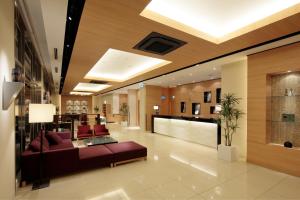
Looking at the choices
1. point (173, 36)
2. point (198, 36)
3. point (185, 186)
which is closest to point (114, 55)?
point (173, 36)

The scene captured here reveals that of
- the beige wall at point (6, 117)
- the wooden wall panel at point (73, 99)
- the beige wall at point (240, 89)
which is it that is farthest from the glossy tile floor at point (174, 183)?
the wooden wall panel at point (73, 99)

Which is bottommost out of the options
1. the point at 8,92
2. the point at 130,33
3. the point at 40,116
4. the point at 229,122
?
the point at 229,122

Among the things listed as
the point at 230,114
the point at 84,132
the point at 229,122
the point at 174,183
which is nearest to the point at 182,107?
the point at 229,122

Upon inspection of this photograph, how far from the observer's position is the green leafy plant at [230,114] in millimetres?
4879

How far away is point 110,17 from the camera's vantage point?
2.61 m

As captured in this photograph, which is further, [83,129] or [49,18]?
[83,129]

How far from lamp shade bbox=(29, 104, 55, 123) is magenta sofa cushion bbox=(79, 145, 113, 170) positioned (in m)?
1.36

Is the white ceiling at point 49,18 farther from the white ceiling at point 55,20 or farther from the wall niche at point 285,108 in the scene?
the wall niche at point 285,108

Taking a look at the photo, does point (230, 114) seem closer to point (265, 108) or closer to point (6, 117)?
point (265, 108)

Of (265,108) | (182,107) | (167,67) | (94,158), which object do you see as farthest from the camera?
(182,107)

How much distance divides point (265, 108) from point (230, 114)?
3.09 ft

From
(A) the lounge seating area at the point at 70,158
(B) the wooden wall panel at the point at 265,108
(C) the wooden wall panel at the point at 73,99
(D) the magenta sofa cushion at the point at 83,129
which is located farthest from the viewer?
(C) the wooden wall panel at the point at 73,99

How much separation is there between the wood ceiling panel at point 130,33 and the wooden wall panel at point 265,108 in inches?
33.1

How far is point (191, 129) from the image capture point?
23.5ft
